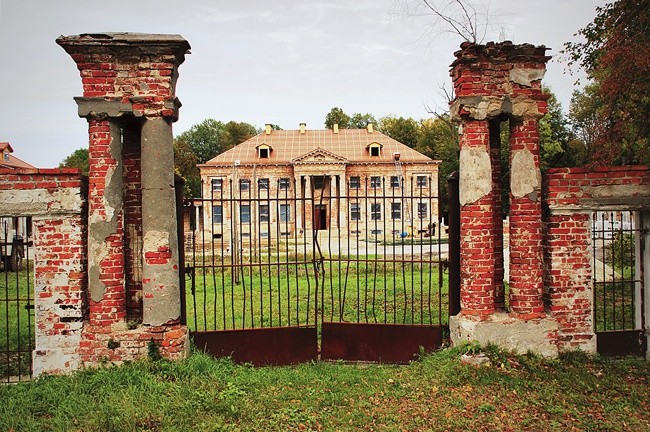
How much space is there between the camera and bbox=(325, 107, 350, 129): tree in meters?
57.7

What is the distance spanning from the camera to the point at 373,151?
3906 cm

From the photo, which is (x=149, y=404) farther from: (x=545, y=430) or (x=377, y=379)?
(x=545, y=430)

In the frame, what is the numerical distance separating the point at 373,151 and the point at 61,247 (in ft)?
113

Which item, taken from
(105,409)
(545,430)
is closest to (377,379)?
(545,430)

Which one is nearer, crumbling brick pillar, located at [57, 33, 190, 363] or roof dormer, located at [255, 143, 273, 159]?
crumbling brick pillar, located at [57, 33, 190, 363]

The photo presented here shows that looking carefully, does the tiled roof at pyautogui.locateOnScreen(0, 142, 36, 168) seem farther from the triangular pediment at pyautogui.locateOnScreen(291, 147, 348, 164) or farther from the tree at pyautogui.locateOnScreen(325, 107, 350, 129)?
the tree at pyautogui.locateOnScreen(325, 107, 350, 129)

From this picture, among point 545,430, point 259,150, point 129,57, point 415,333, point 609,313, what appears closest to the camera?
point 545,430

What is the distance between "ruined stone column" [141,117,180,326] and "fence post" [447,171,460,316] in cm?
373

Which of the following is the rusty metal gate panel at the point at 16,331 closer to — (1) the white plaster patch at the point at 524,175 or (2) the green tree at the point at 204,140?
(1) the white plaster patch at the point at 524,175

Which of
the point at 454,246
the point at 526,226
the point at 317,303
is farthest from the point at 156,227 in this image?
the point at 526,226

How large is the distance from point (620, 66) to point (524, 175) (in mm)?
4046

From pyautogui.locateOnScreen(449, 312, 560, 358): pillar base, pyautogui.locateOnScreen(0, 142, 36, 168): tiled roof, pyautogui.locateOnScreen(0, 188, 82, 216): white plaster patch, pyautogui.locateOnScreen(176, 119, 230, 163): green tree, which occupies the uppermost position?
pyautogui.locateOnScreen(176, 119, 230, 163): green tree

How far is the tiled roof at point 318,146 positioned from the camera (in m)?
37.7

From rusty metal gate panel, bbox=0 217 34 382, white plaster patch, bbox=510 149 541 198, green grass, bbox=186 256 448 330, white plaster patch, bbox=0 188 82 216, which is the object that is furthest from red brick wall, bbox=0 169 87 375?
white plaster patch, bbox=510 149 541 198
